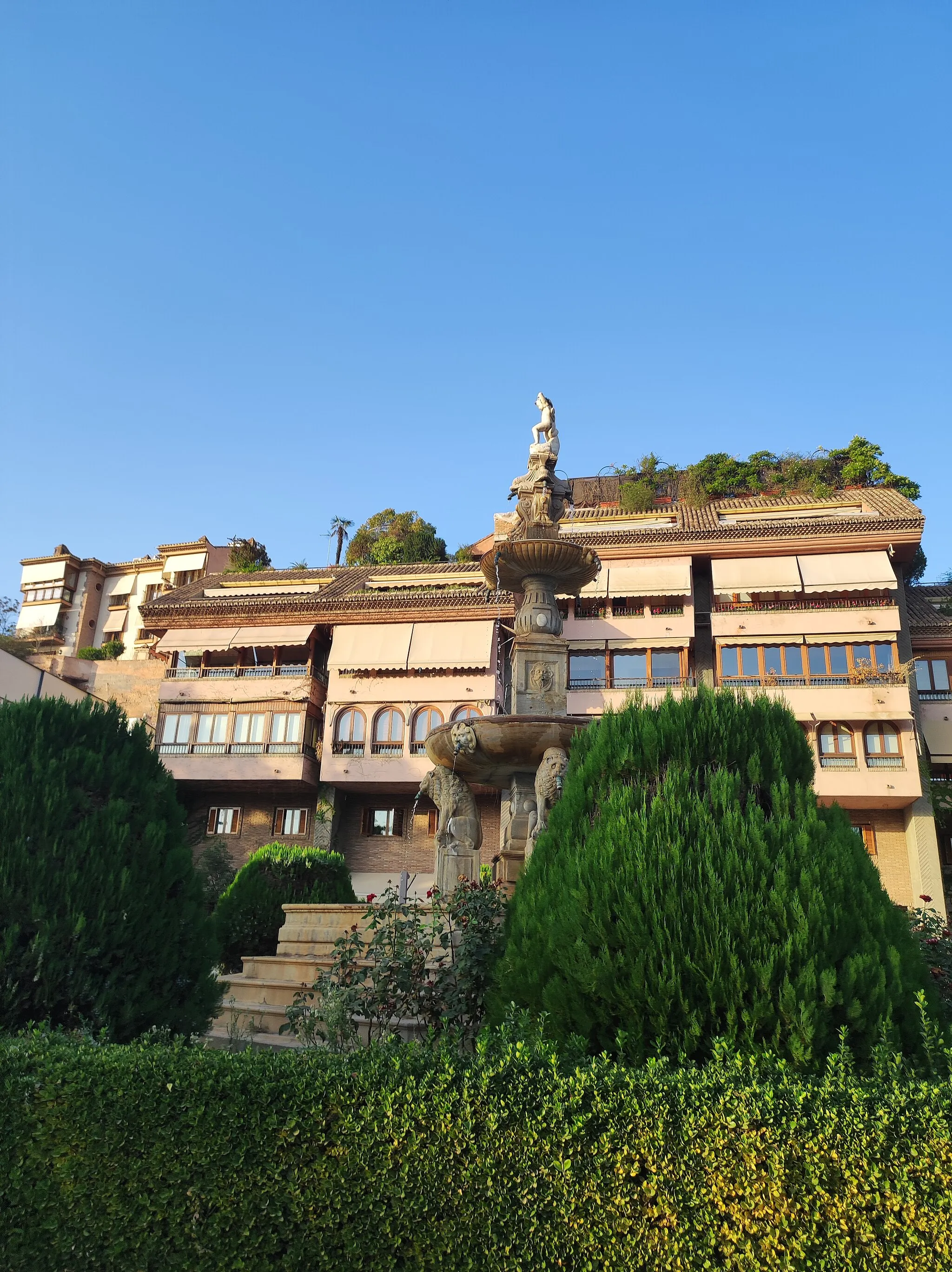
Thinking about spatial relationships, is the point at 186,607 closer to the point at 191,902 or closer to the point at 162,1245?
the point at 191,902

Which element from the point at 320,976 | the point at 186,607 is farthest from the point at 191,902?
the point at 186,607

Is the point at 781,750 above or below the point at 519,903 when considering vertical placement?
above

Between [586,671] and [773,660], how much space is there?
5.68 metres

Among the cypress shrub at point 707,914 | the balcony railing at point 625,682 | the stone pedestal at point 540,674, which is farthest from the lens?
the balcony railing at point 625,682

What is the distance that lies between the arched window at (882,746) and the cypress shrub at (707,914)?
2297 centimetres

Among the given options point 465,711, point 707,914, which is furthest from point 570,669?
point 707,914

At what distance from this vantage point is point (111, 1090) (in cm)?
462

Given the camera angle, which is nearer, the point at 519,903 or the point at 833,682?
the point at 519,903

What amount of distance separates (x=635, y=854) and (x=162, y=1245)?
285cm

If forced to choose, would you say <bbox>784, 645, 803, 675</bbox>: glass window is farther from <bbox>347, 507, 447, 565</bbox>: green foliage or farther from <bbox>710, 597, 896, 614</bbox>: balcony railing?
<bbox>347, 507, 447, 565</bbox>: green foliage

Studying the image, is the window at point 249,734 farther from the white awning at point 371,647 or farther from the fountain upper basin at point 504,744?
the fountain upper basin at point 504,744

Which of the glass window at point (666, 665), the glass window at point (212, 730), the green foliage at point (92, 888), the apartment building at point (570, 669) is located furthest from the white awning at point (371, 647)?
the green foliage at point (92, 888)

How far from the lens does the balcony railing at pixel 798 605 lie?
1141 inches

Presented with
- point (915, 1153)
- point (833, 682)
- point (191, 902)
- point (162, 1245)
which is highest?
point (833, 682)
